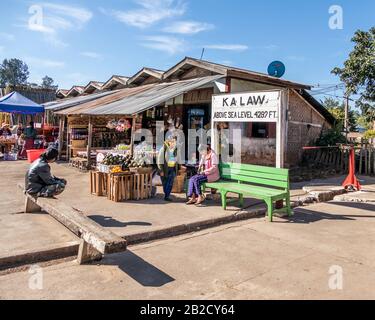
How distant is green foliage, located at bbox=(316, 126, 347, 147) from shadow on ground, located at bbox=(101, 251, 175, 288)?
38.7 feet

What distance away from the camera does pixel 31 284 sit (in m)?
3.96

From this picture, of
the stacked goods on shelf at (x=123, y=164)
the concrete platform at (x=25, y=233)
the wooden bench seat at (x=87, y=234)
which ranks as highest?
the stacked goods on shelf at (x=123, y=164)

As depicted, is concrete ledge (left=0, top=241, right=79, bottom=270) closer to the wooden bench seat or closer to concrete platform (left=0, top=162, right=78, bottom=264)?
concrete platform (left=0, top=162, right=78, bottom=264)

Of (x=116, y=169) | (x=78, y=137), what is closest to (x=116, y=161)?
(x=116, y=169)

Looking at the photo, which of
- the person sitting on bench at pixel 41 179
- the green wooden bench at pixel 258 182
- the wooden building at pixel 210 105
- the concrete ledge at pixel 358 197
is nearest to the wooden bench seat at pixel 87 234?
the person sitting on bench at pixel 41 179

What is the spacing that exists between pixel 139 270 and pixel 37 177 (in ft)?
9.92

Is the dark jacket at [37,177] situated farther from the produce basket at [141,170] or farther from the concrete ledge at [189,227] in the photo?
the produce basket at [141,170]

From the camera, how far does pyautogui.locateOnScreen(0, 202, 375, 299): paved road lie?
3.81 m

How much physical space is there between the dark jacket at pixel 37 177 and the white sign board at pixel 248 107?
4.29 m

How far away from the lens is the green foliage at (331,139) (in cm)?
1455

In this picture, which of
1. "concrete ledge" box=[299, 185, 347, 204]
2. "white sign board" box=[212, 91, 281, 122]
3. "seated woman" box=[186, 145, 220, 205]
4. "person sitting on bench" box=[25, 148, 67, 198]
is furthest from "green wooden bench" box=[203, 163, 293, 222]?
"person sitting on bench" box=[25, 148, 67, 198]

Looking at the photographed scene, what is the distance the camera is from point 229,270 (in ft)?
14.5
